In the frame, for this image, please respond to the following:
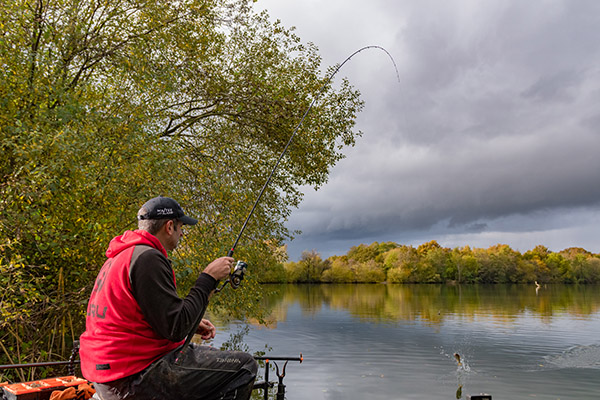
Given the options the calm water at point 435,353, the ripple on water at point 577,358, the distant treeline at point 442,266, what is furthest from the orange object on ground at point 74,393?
the distant treeline at point 442,266

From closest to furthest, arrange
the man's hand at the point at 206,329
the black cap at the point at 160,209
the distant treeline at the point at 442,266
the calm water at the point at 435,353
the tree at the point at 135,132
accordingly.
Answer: the black cap at the point at 160,209
the man's hand at the point at 206,329
the tree at the point at 135,132
the calm water at the point at 435,353
the distant treeline at the point at 442,266

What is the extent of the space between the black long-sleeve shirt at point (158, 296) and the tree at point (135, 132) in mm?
4869

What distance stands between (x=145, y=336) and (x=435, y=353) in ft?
75.3

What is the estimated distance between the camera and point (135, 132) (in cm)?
896

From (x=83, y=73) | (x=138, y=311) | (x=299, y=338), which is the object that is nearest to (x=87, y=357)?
(x=138, y=311)

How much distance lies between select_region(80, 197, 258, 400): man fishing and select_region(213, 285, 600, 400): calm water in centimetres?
1243

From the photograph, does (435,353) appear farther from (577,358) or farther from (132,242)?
(132,242)

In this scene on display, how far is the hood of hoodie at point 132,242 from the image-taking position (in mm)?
2730

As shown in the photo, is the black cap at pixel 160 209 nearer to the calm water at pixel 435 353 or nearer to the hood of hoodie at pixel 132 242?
the hood of hoodie at pixel 132 242

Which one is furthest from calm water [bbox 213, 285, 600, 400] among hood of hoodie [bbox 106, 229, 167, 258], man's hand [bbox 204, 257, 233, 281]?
hood of hoodie [bbox 106, 229, 167, 258]

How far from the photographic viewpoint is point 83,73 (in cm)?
1076

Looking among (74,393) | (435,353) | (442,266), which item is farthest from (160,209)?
(442,266)

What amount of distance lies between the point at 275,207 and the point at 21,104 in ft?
24.5

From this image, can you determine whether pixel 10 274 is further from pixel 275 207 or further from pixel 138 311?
pixel 275 207
